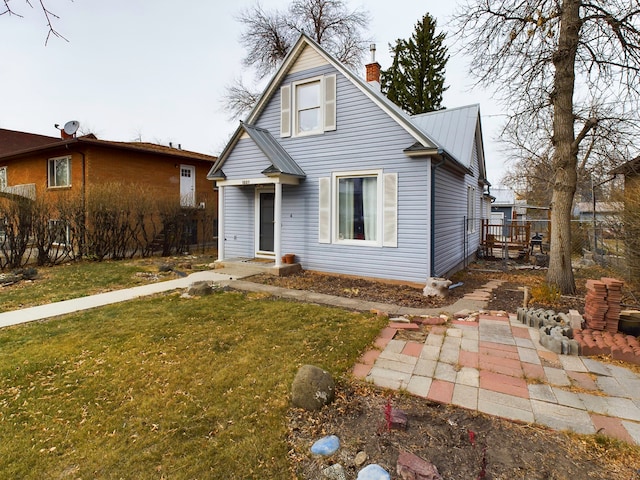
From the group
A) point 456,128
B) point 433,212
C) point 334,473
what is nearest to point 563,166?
point 433,212

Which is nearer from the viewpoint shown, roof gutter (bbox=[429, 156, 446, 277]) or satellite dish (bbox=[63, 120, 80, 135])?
roof gutter (bbox=[429, 156, 446, 277])

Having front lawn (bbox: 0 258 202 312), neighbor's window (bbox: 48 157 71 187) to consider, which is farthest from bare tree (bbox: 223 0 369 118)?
front lawn (bbox: 0 258 202 312)

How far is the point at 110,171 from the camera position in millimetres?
15578

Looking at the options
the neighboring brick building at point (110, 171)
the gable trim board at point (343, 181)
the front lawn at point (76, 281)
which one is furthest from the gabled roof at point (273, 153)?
the neighboring brick building at point (110, 171)

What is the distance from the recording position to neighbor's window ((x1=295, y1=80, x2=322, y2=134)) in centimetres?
985

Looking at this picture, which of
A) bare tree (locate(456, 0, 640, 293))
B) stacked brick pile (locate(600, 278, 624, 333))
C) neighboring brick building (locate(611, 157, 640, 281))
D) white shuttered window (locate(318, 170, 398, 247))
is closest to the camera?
stacked brick pile (locate(600, 278, 624, 333))

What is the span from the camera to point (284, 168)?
9438 mm

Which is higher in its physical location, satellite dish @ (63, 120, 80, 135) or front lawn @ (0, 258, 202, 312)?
satellite dish @ (63, 120, 80, 135)

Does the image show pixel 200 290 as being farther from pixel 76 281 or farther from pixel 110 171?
pixel 110 171

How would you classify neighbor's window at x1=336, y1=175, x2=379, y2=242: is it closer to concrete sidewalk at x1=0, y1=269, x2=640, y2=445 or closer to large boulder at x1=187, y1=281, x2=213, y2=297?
large boulder at x1=187, y1=281, x2=213, y2=297

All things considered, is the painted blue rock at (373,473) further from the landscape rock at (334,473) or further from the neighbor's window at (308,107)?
the neighbor's window at (308,107)

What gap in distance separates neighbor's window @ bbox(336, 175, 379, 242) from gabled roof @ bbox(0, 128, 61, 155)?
83.1 feet

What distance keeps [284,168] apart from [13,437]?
7729mm

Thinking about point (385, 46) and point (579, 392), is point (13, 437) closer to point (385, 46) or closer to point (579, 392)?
point (579, 392)
